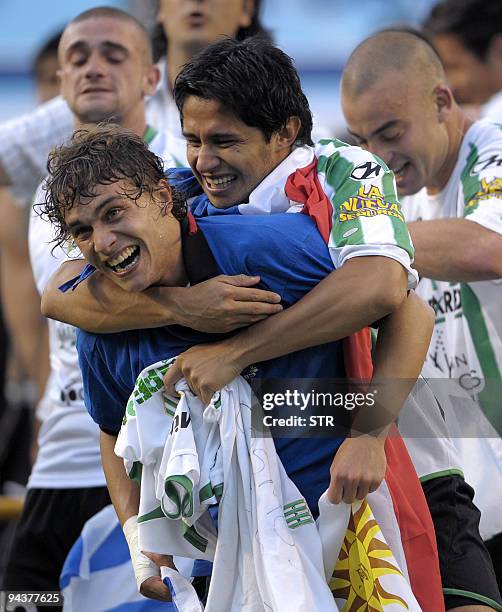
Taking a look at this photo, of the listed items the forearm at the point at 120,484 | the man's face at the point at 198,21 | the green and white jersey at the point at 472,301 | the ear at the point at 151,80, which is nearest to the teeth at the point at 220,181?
the forearm at the point at 120,484

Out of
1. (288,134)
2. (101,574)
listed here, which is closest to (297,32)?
(101,574)

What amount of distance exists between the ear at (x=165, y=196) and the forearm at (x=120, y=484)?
1.99ft

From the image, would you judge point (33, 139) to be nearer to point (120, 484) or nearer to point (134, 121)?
point (134, 121)

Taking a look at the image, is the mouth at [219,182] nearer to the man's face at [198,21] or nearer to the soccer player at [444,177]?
the soccer player at [444,177]

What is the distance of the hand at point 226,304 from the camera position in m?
3.11

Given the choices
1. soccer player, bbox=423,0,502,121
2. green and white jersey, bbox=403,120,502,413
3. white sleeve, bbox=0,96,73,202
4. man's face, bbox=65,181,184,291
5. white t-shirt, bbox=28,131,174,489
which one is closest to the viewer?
man's face, bbox=65,181,184,291

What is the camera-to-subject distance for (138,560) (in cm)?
332

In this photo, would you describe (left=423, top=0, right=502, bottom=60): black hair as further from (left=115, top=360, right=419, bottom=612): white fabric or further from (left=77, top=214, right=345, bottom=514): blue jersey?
(left=115, top=360, right=419, bottom=612): white fabric

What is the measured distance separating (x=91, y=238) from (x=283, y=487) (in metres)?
0.71

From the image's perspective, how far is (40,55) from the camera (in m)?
7.78

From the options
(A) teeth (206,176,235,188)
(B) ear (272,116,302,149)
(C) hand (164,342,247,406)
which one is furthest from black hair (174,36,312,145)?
(C) hand (164,342,247,406)

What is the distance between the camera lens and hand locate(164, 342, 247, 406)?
3.11 meters

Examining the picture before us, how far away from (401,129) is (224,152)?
1.26 m

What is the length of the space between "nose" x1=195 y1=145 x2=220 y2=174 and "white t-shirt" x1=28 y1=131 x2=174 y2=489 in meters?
1.47
